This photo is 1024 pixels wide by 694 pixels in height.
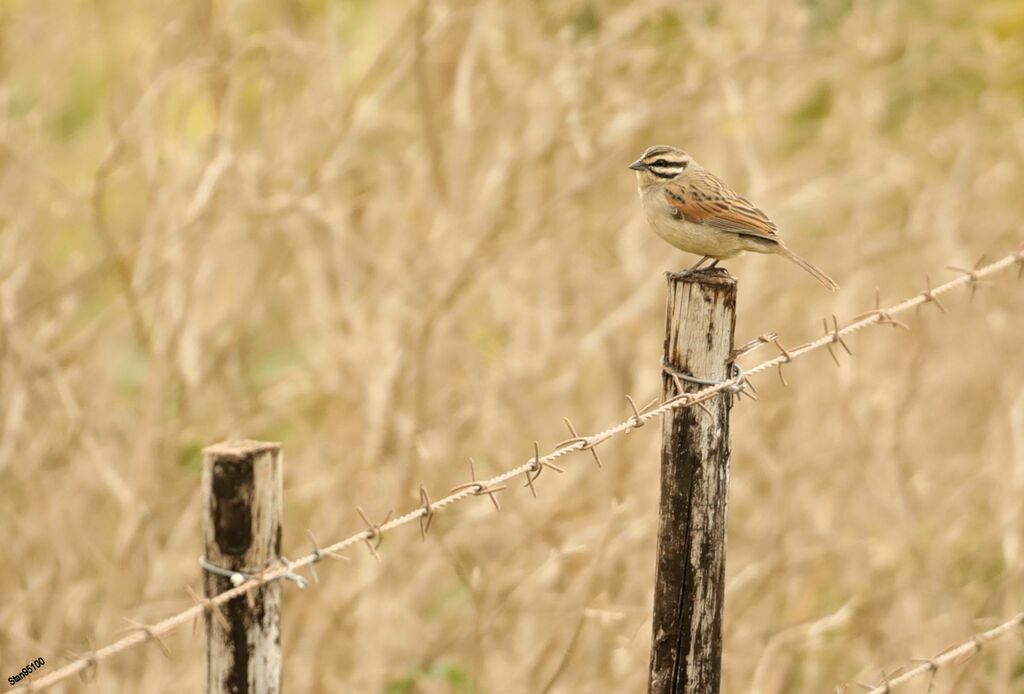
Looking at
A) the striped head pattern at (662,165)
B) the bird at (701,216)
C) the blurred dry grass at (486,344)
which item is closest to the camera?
the bird at (701,216)

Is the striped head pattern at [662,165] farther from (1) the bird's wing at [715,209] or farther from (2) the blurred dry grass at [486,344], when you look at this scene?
(2) the blurred dry grass at [486,344]

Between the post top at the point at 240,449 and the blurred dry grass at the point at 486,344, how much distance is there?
2.51 m

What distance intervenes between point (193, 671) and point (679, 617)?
10.4 feet

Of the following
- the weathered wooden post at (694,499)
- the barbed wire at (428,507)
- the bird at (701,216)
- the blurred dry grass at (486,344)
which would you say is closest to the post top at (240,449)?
the barbed wire at (428,507)

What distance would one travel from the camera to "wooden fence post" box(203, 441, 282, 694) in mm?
2422

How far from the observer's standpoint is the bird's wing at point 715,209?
4227 mm

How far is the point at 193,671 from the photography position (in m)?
5.41

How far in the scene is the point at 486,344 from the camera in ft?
21.0

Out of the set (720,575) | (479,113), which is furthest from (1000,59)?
(720,575)

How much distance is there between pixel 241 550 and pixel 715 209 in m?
2.34

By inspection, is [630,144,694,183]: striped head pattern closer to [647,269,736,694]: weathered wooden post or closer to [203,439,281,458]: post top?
[647,269,736,694]: weathered wooden post

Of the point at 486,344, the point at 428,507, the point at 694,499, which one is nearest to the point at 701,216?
the point at 694,499

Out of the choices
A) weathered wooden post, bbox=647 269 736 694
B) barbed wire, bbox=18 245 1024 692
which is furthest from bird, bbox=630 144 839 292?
weathered wooden post, bbox=647 269 736 694

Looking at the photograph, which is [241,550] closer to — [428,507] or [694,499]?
[428,507]
